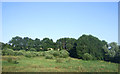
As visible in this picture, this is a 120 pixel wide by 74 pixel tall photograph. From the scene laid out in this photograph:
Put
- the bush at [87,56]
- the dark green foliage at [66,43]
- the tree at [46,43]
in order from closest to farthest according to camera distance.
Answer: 1. the bush at [87,56]
2. the tree at [46,43]
3. the dark green foliage at [66,43]

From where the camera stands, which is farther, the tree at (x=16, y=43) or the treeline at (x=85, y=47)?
the tree at (x=16, y=43)

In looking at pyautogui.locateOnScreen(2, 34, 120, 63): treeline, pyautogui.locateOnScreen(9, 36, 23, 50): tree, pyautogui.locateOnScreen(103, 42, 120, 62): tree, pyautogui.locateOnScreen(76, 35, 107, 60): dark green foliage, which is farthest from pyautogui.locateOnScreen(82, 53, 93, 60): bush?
pyautogui.locateOnScreen(9, 36, 23, 50): tree

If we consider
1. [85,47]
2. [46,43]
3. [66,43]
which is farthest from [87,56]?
[46,43]

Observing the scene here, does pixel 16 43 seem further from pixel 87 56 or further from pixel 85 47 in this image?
pixel 87 56

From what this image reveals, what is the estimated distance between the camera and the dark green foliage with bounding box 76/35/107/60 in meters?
9.50

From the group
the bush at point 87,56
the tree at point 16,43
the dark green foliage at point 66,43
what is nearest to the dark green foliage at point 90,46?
the bush at point 87,56

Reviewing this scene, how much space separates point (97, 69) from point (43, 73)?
2928mm

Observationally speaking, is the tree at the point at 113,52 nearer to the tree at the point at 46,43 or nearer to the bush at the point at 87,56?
the bush at the point at 87,56

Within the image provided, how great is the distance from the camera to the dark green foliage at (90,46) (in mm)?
9504

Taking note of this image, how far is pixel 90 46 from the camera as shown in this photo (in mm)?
9625

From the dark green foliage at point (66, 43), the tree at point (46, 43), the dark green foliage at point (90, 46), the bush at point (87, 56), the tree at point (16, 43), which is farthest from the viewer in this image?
the dark green foliage at point (66, 43)

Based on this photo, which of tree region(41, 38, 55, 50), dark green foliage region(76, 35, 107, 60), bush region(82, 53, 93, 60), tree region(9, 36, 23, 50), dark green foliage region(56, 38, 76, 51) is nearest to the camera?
bush region(82, 53, 93, 60)

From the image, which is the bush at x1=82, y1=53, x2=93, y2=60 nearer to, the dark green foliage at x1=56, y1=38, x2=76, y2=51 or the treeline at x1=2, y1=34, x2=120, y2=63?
the treeline at x1=2, y1=34, x2=120, y2=63

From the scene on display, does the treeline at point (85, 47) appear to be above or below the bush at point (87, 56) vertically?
above
